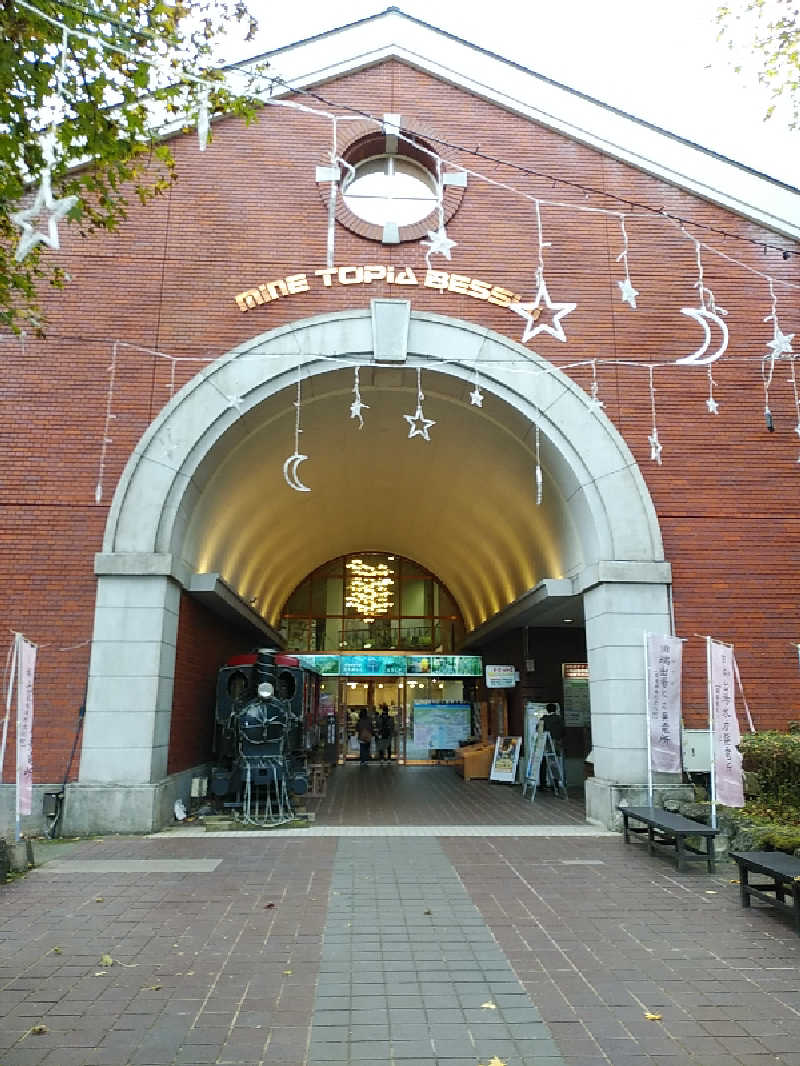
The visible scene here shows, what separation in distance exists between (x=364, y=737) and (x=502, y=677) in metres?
6.87

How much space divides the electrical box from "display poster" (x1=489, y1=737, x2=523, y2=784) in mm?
5876

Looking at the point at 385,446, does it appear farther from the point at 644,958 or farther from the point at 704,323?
the point at 644,958

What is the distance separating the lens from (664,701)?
1057cm

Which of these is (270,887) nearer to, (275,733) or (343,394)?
(275,733)

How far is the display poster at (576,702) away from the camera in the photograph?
16.8 m

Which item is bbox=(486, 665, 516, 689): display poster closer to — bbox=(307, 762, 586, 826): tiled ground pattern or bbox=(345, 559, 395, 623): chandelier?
bbox=(307, 762, 586, 826): tiled ground pattern

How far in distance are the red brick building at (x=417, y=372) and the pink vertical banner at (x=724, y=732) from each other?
1457 mm

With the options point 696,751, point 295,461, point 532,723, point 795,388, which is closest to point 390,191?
point 295,461

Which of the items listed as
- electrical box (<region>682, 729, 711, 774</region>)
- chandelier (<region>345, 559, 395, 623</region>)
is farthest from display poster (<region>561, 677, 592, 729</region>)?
chandelier (<region>345, 559, 395, 623</region>)

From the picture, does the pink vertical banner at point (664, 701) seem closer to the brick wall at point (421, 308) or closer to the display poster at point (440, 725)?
the brick wall at point (421, 308)

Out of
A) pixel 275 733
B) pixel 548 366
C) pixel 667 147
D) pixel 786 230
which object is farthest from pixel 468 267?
pixel 275 733

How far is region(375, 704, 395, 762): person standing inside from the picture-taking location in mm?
23266

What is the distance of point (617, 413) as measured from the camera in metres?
11.9

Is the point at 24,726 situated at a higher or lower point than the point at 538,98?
lower
